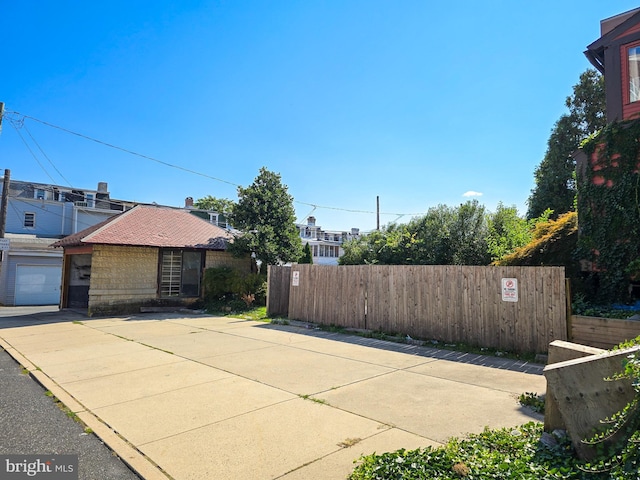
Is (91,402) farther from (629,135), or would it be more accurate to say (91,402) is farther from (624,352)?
(629,135)

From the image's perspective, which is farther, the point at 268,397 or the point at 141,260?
the point at 141,260

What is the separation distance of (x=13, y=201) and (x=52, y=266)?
886cm

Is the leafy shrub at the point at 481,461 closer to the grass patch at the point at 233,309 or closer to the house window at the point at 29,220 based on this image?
the grass patch at the point at 233,309

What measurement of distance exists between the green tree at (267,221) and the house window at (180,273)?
209 cm

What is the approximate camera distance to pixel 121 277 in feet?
52.9

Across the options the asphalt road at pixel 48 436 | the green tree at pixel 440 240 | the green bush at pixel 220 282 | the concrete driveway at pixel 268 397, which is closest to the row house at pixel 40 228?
the green bush at pixel 220 282

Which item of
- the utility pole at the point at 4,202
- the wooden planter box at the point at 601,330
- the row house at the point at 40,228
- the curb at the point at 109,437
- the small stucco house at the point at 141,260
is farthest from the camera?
the row house at the point at 40,228

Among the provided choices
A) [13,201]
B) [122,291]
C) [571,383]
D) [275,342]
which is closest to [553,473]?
[571,383]

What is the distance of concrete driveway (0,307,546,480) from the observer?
3.70 m

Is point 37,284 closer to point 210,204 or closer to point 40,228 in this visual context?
point 40,228

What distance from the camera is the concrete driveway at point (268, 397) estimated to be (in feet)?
12.1

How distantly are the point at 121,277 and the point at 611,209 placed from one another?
16.6m

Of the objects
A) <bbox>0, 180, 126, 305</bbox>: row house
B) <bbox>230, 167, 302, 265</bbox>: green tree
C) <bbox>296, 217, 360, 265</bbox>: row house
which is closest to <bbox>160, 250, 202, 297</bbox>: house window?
<bbox>230, 167, 302, 265</bbox>: green tree

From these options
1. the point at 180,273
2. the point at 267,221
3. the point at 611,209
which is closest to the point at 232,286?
the point at 180,273
